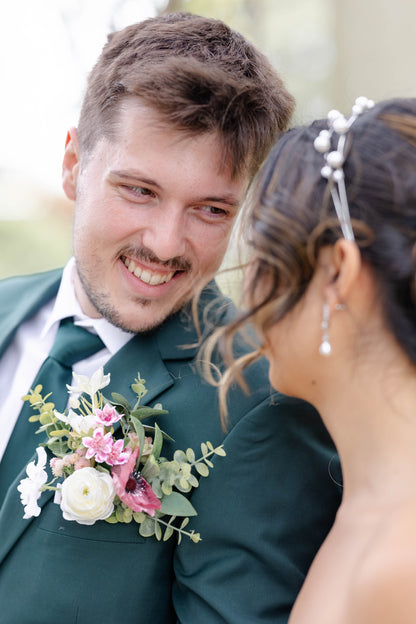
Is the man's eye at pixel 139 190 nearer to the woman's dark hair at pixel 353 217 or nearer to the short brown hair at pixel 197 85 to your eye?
the short brown hair at pixel 197 85

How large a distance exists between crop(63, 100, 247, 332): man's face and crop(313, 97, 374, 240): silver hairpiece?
743mm

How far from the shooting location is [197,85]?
2.41m

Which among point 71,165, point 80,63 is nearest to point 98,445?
point 71,165

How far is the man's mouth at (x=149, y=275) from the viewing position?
8.42 ft

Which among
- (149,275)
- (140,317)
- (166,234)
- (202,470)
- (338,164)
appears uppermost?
(338,164)

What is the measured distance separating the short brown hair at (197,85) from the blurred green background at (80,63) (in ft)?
12.7

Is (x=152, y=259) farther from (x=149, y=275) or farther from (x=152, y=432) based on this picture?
(x=152, y=432)

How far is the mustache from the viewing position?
2520mm

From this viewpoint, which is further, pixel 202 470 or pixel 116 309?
pixel 116 309

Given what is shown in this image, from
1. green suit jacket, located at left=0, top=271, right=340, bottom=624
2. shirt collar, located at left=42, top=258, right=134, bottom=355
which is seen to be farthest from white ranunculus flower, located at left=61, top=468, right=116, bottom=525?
shirt collar, located at left=42, top=258, right=134, bottom=355

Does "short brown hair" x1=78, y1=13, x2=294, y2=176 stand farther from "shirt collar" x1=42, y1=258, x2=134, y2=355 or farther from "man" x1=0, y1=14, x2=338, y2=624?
"shirt collar" x1=42, y1=258, x2=134, y2=355

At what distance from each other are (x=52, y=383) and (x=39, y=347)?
0.36m

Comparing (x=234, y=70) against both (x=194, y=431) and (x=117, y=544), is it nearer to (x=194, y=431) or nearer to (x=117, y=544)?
(x=194, y=431)

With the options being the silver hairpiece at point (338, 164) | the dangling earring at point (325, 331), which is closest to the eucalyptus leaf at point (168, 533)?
the dangling earring at point (325, 331)
